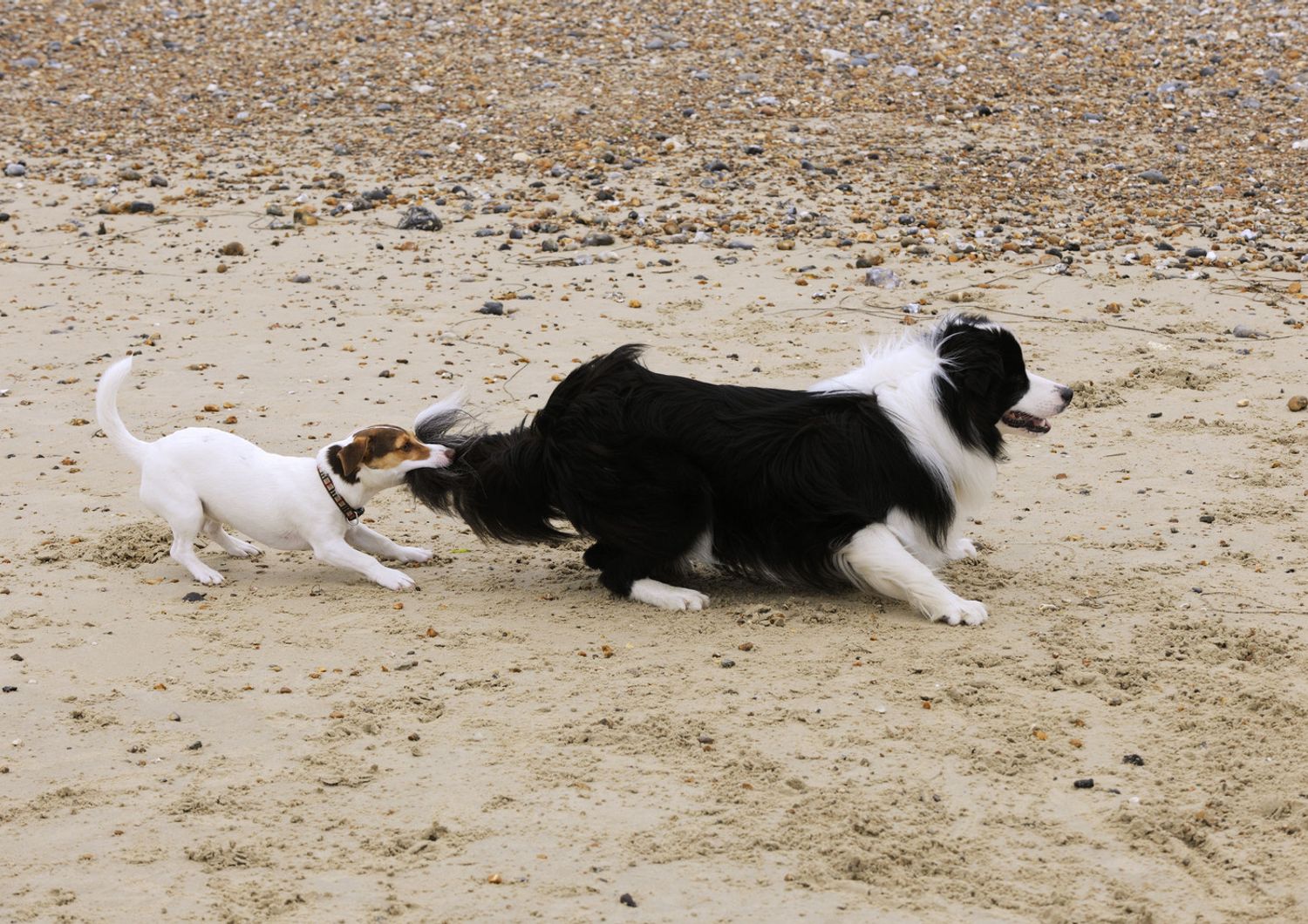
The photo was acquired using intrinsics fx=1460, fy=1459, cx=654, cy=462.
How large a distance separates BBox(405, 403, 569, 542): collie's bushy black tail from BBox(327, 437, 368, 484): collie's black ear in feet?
0.65

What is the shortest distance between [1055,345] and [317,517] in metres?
4.32

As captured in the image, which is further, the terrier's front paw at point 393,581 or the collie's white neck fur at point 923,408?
the terrier's front paw at point 393,581

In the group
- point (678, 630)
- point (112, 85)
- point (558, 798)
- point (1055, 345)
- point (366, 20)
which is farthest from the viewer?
point (366, 20)

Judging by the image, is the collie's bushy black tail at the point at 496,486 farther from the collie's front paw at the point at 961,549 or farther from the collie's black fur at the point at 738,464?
the collie's front paw at the point at 961,549

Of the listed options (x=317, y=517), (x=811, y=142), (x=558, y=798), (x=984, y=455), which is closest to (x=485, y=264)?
(x=811, y=142)

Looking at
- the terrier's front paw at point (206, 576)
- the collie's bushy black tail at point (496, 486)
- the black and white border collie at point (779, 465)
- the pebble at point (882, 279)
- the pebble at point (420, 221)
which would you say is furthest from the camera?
the pebble at point (420, 221)

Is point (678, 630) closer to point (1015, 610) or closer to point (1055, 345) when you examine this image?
point (1015, 610)

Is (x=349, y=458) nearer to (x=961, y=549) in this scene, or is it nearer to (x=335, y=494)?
(x=335, y=494)

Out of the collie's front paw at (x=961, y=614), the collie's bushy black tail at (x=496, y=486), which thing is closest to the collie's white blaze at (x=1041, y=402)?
the collie's front paw at (x=961, y=614)

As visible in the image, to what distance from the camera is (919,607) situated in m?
4.95

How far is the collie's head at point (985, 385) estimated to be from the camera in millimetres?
5180

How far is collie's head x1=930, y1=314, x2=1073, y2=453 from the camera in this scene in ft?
17.0

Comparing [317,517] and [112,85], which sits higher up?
[112,85]

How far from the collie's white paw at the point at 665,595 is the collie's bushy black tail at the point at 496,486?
0.42 meters
